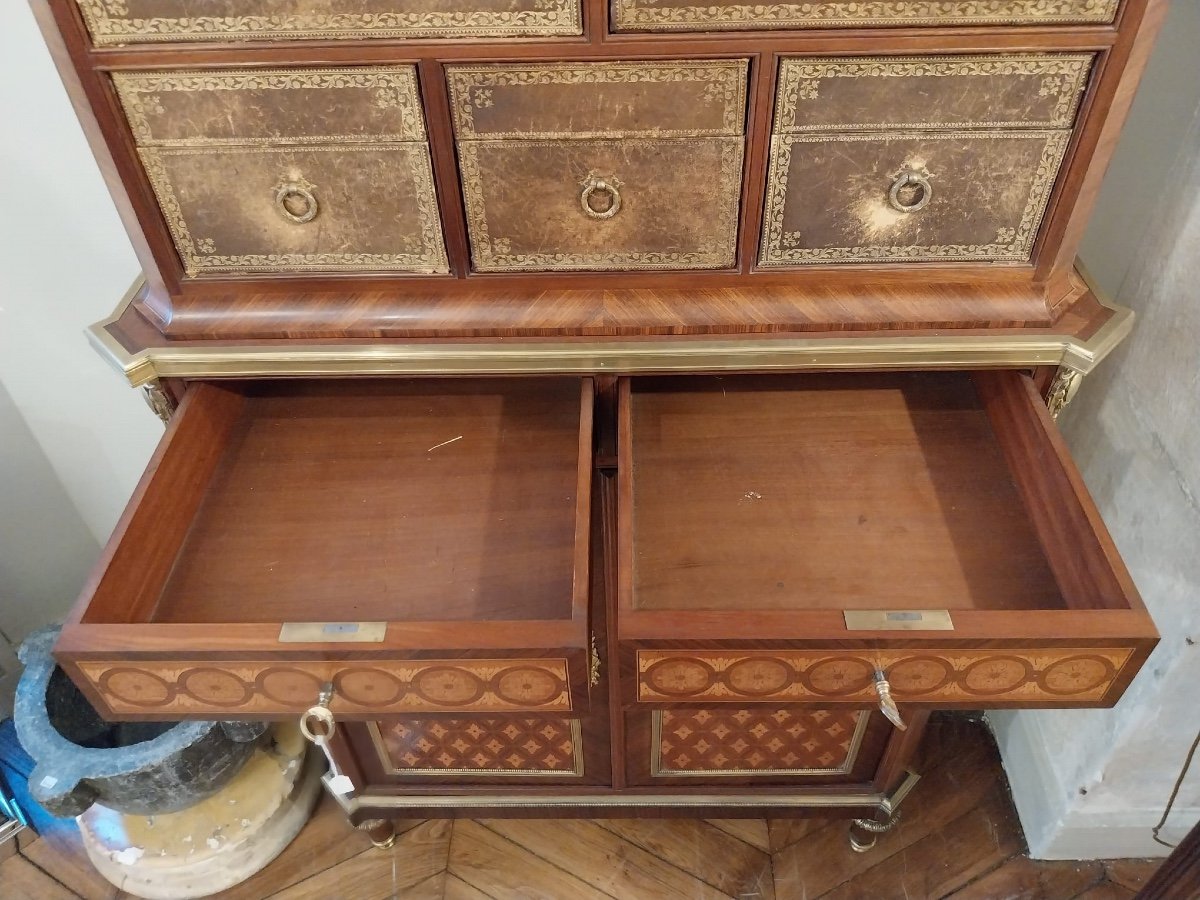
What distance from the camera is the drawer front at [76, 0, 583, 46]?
69 cm

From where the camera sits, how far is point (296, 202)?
0.81m

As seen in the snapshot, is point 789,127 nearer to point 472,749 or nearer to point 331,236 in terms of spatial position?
point 331,236

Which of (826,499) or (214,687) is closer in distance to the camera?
(214,687)

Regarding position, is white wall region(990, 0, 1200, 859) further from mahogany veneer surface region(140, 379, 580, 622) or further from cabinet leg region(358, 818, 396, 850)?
cabinet leg region(358, 818, 396, 850)

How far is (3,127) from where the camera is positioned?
3.31ft

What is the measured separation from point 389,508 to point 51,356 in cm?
66

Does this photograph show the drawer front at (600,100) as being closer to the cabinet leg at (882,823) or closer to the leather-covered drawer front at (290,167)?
the leather-covered drawer front at (290,167)

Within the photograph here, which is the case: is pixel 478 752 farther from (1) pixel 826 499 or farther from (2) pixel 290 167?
(2) pixel 290 167

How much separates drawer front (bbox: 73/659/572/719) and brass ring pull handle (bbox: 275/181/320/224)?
403mm

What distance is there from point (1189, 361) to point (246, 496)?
3.19ft

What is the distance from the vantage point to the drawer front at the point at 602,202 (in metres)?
0.78

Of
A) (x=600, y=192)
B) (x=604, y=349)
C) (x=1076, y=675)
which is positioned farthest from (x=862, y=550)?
(x=600, y=192)

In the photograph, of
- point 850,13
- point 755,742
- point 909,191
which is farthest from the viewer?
point 755,742

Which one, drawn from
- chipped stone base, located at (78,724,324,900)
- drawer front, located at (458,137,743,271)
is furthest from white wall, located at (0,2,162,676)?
drawer front, located at (458,137,743,271)
